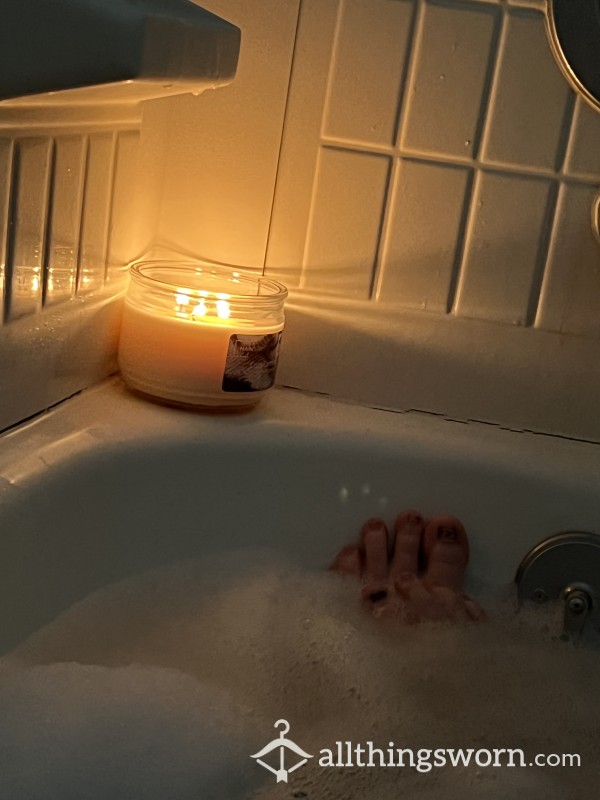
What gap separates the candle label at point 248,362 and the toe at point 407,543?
0.21 metres

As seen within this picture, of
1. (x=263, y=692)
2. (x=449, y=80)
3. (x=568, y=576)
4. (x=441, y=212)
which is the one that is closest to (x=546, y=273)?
(x=441, y=212)

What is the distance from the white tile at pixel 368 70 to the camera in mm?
1163

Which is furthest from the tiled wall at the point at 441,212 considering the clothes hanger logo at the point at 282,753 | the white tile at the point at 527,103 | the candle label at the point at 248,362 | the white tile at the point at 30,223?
the clothes hanger logo at the point at 282,753

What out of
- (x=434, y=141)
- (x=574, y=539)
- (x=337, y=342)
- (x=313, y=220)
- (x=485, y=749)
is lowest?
(x=485, y=749)

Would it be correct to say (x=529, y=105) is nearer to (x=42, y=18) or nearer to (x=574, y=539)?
(x=574, y=539)

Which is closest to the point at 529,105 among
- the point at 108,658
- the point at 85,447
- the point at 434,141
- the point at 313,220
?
the point at 434,141

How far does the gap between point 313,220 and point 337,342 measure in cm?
14

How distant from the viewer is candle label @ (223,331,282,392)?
1132mm

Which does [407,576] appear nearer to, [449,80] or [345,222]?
[345,222]

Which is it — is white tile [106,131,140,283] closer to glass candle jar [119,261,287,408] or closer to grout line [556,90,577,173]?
glass candle jar [119,261,287,408]

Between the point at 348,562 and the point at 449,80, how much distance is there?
1.74 ft

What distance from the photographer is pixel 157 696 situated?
2.77 feet

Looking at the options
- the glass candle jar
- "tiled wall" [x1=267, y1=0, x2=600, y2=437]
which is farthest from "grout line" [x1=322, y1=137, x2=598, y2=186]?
the glass candle jar

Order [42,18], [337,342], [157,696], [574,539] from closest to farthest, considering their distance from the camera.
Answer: [42,18] → [157,696] → [574,539] → [337,342]
